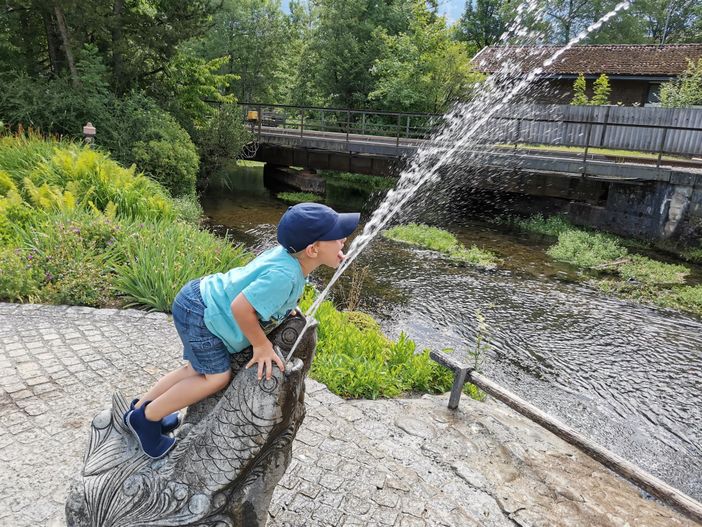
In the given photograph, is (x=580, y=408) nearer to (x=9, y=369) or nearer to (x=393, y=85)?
(x=9, y=369)

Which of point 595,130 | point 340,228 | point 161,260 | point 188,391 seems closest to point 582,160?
point 595,130

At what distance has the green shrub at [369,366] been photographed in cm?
490

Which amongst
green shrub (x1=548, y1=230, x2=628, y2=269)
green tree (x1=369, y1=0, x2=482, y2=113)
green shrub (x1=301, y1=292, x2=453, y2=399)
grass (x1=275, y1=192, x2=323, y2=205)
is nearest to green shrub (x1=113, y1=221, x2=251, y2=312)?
green shrub (x1=301, y1=292, x2=453, y2=399)

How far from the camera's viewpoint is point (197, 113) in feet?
58.0

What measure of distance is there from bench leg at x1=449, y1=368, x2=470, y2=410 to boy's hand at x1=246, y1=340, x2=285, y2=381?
2.99 meters

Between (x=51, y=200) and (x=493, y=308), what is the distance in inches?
303

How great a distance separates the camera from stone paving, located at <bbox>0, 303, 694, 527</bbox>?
3221 millimetres

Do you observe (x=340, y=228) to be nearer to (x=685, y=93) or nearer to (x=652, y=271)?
(x=652, y=271)

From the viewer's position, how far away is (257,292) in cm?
212

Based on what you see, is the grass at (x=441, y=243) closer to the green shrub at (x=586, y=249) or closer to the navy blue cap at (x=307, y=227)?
the green shrub at (x=586, y=249)

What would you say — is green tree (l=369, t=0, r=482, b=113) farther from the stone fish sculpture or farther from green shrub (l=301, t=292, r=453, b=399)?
the stone fish sculpture

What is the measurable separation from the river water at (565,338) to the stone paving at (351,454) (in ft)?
4.41

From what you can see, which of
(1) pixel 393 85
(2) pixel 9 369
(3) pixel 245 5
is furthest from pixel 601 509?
(3) pixel 245 5

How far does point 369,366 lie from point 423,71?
22.5 meters
